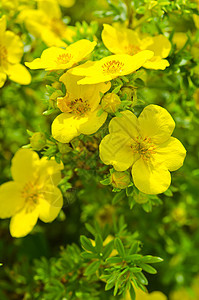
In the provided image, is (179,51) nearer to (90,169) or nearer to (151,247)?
(90,169)

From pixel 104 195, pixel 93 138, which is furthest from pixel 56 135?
pixel 104 195

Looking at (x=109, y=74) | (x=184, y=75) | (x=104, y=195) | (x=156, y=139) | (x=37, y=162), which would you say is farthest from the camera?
(x=104, y=195)

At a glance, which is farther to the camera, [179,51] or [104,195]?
[104,195]

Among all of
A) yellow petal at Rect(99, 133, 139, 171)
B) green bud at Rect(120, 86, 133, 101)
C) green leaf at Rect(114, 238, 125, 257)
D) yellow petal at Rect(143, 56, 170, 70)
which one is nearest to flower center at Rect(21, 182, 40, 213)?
green leaf at Rect(114, 238, 125, 257)

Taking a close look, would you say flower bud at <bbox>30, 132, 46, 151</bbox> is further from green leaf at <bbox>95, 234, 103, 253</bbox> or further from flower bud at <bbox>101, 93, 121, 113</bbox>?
green leaf at <bbox>95, 234, 103, 253</bbox>

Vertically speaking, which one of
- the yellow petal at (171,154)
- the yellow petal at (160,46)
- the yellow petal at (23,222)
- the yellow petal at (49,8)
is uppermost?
the yellow petal at (160,46)

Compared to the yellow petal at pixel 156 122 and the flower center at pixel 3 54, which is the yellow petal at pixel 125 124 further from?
the flower center at pixel 3 54

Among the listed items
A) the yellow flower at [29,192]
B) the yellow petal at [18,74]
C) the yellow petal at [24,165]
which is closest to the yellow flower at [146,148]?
the yellow flower at [29,192]
